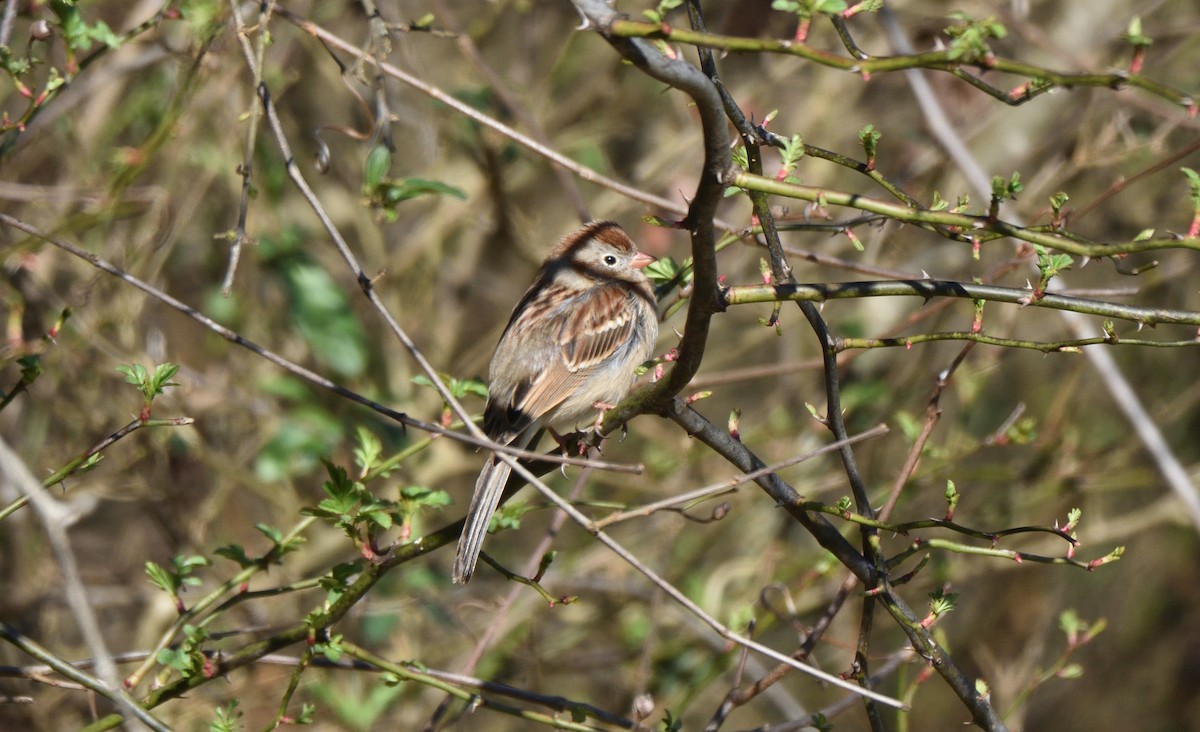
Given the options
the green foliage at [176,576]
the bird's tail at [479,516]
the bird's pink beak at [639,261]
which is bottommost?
the green foliage at [176,576]

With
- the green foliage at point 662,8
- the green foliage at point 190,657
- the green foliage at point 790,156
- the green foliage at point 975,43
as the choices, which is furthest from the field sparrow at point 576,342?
the green foliage at point 975,43

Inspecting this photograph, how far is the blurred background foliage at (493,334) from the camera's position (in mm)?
5383

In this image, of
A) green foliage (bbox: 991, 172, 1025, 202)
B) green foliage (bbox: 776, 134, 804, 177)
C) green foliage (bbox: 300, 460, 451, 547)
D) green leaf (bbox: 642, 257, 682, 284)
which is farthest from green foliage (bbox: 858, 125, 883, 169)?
green foliage (bbox: 300, 460, 451, 547)

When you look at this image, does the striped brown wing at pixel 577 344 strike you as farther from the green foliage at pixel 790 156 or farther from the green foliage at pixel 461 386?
the green foliage at pixel 790 156

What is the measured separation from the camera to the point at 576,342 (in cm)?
452

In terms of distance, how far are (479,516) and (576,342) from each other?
1253mm

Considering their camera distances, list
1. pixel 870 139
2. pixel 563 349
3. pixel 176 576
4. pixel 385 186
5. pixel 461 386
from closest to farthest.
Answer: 1. pixel 870 139
2. pixel 176 576
3. pixel 461 386
4. pixel 385 186
5. pixel 563 349

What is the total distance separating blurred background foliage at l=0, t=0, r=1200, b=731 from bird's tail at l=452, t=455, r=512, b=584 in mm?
1365

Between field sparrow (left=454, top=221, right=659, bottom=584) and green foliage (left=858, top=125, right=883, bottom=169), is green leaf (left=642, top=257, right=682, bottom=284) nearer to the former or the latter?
green foliage (left=858, top=125, right=883, bottom=169)

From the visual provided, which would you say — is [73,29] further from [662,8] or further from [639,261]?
[639,261]

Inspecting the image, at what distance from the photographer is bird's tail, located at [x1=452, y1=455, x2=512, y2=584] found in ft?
10.9

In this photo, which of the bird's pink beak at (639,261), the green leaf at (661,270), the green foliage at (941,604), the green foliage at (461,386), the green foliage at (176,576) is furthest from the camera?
the bird's pink beak at (639,261)

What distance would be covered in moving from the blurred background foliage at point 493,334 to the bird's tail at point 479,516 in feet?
4.48

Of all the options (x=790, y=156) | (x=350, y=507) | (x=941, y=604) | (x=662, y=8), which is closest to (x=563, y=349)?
(x=350, y=507)
